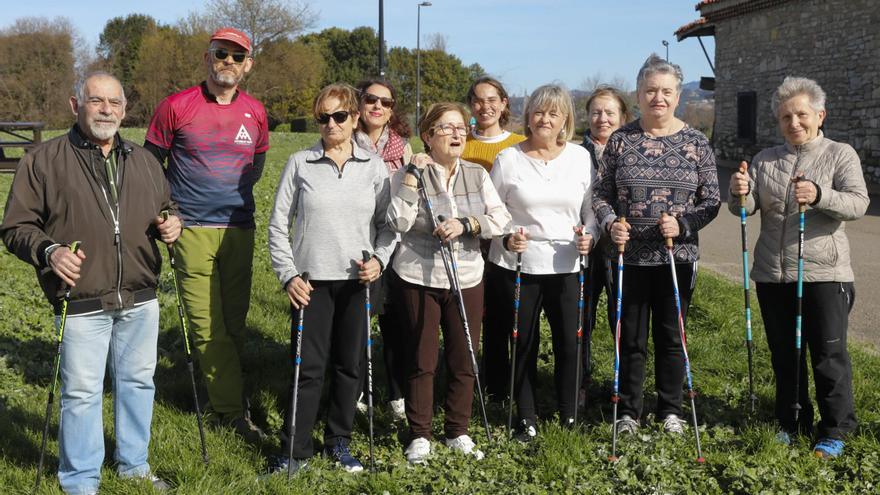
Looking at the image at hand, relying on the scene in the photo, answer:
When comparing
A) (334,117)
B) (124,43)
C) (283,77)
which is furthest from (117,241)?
(124,43)

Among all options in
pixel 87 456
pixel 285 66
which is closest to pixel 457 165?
pixel 87 456

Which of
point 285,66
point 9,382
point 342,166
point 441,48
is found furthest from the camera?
point 441,48

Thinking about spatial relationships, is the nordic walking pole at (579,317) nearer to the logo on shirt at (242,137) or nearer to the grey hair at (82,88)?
the logo on shirt at (242,137)

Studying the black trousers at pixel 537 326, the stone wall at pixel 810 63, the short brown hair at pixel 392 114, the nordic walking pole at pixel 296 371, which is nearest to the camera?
the nordic walking pole at pixel 296 371

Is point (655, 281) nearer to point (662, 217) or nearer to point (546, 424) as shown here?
point (662, 217)

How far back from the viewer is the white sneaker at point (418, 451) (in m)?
4.57

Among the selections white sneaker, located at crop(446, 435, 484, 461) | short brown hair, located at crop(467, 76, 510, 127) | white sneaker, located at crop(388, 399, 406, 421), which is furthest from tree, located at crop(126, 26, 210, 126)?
white sneaker, located at crop(446, 435, 484, 461)

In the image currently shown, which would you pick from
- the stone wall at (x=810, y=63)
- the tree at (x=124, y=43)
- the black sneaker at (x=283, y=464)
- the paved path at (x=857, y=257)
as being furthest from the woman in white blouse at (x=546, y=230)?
the tree at (x=124, y=43)

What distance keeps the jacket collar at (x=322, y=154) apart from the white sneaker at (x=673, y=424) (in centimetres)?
236

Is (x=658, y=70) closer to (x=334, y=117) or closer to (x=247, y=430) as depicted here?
(x=334, y=117)

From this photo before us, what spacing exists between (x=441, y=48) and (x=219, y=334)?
5910cm

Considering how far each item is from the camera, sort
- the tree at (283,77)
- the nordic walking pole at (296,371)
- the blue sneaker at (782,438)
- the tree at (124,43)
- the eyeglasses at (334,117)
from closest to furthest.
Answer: the nordic walking pole at (296,371) < the eyeglasses at (334,117) < the blue sneaker at (782,438) < the tree at (283,77) < the tree at (124,43)

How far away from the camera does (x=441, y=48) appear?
204 ft

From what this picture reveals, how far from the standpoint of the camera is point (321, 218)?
14.7 ft
